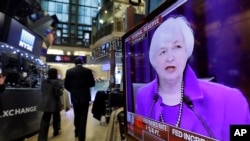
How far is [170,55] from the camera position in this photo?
51.8 inches

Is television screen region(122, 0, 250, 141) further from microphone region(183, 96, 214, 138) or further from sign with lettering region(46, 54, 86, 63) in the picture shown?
sign with lettering region(46, 54, 86, 63)

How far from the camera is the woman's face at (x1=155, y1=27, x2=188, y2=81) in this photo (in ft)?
4.00

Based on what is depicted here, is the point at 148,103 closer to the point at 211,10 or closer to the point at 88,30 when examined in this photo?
the point at 211,10

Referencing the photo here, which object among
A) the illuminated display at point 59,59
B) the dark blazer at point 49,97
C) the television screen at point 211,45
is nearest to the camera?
the television screen at point 211,45

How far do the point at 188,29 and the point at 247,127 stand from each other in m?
0.47

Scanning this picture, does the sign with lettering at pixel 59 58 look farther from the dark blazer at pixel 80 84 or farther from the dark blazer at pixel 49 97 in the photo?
the dark blazer at pixel 80 84

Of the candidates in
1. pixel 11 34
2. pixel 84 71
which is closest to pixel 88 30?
pixel 11 34

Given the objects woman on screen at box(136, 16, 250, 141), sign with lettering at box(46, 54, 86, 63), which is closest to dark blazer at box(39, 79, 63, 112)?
woman on screen at box(136, 16, 250, 141)

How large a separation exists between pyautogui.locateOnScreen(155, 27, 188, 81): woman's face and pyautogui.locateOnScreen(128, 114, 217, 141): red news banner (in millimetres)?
260

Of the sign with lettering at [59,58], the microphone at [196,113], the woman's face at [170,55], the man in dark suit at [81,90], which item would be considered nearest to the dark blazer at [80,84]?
the man in dark suit at [81,90]

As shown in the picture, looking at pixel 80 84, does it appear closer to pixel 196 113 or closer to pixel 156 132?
pixel 156 132

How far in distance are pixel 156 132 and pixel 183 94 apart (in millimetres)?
370

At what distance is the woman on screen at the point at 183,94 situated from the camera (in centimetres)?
95

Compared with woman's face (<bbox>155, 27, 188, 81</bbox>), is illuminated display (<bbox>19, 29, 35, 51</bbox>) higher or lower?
higher
